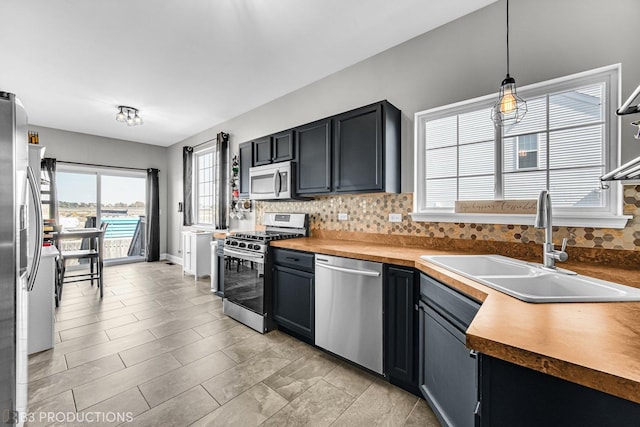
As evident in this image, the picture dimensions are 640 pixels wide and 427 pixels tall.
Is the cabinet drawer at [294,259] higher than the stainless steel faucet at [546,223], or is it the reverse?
the stainless steel faucet at [546,223]

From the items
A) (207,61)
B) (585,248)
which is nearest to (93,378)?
(207,61)

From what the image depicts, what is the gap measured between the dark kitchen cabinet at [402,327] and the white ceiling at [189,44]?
201cm

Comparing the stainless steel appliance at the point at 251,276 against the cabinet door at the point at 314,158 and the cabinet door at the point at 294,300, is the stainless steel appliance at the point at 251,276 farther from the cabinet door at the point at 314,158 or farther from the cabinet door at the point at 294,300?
the cabinet door at the point at 314,158

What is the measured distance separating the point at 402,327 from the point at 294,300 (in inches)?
41.3

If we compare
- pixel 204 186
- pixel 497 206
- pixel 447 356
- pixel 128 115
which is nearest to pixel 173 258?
pixel 204 186

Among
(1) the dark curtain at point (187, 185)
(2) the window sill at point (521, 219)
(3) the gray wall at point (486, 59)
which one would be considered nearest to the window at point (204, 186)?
(1) the dark curtain at point (187, 185)

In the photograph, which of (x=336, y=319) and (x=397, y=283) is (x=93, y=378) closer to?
(x=336, y=319)

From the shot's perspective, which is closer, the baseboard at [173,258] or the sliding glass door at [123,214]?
the sliding glass door at [123,214]

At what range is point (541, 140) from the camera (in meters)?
1.83

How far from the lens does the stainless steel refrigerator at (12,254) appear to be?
112 cm

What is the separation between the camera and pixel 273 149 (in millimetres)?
3246

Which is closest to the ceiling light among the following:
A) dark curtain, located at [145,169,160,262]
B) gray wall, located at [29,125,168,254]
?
gray wall, located at [29,125,168,254]

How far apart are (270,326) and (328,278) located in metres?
0.98

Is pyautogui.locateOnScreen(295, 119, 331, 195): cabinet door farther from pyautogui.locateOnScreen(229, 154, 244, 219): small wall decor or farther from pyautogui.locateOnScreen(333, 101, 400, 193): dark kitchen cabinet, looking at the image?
pyautogui.locateOnScreen(229, 154, 244, 219): small wall decor
